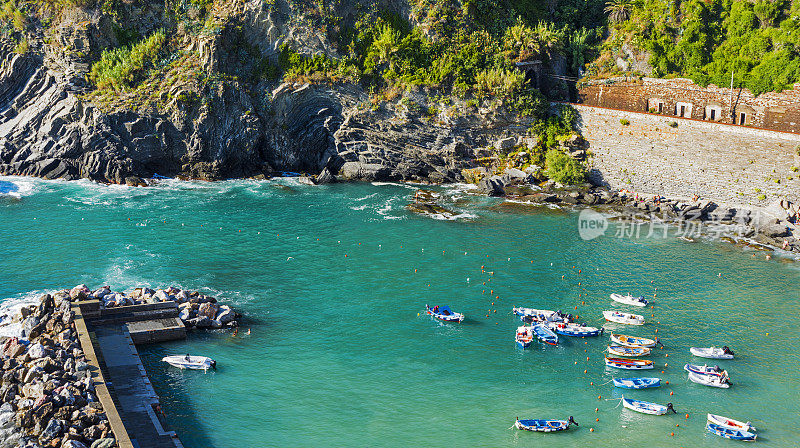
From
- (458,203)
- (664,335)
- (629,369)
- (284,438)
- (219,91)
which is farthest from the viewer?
(219,91)

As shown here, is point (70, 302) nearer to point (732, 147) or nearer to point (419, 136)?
point (419, 136)

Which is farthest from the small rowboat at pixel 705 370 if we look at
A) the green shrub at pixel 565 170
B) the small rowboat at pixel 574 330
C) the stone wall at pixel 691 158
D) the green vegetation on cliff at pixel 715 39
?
the green vegetation on cliff at pixel 715 39

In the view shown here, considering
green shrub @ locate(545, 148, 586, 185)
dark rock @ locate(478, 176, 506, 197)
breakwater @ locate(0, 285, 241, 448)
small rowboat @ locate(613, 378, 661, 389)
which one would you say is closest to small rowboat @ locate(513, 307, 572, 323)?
small rowboat @ locate(613, 378, 661, 389)

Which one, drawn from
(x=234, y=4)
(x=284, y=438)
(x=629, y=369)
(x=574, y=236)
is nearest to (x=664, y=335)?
(x=629, y=369)

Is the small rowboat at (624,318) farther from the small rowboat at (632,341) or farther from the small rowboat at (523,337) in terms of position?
the small rowboat at (523,337)

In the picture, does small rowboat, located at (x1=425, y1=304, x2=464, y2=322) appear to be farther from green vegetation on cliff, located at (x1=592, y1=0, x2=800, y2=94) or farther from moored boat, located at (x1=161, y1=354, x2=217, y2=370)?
green vegetation on cliff, located at (x1=592, y1=0, x2=800, y2=94)

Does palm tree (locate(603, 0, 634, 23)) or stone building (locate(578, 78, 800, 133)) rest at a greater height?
palm tree (locate(603, 0, 634, 23))
